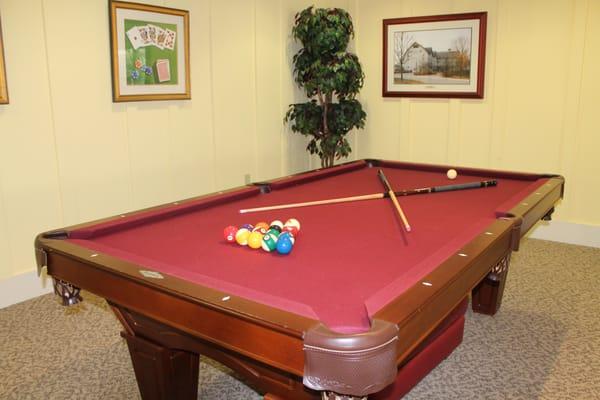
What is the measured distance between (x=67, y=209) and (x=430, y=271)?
2.67m

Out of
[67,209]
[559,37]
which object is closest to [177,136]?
[67,209]

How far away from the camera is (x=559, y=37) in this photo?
416 centimetres

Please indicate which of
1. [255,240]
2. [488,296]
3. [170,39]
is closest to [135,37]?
[170,39]

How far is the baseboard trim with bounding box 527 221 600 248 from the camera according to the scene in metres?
4.27

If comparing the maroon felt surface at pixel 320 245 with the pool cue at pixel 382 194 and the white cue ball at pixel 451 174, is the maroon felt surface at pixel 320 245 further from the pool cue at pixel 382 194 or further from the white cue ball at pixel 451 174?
the white cue ball at pixel 451 174

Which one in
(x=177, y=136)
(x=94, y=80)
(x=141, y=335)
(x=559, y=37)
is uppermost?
(x=559, y=37)

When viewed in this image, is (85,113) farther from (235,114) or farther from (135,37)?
(235,114)

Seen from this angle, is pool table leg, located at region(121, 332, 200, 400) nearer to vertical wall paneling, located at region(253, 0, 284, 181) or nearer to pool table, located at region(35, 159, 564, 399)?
pool table, located at region(35, 159, 564, 399)

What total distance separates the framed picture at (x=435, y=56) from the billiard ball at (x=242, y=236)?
3372 mm

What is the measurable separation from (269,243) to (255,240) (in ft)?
0.23

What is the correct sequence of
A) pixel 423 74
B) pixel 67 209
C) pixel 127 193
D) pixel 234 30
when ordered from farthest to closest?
pixel 423 74, pixel 234 30, pixel 127 193, pixel 67 209

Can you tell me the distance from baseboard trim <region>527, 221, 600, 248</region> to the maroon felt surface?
1809mm

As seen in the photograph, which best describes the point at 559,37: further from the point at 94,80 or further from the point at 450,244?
the point at 94,80

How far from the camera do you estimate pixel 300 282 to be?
59.7 inches
